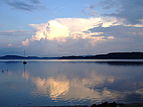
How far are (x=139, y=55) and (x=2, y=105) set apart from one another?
193 meters

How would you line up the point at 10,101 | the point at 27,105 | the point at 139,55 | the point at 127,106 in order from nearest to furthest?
the point at 127,106
the point at 27,105
the point at 10,101
the point at 139,55

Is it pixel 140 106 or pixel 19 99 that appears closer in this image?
pixel 140 106

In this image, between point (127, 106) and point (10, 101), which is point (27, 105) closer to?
point (10, 101)

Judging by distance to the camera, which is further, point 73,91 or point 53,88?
point 53,88

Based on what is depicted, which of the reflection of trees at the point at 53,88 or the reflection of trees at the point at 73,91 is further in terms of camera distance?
the reflection of trees at the point at 53,88

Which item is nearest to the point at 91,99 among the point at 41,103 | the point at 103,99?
the point at 103,99

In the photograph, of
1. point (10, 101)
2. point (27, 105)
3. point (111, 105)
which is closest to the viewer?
point (111, 105)

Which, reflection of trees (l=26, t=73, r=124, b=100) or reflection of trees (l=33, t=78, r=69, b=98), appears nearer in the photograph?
reflection of trees (l=26, t=73, r=124, b=100)

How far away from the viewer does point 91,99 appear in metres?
15.9

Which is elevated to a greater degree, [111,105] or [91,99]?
[111,105]

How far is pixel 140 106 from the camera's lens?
442 inches

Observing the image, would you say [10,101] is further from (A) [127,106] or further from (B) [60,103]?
(A) [127,106]

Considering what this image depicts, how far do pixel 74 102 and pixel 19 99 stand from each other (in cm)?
566

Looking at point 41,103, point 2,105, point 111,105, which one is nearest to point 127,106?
point 111,105
